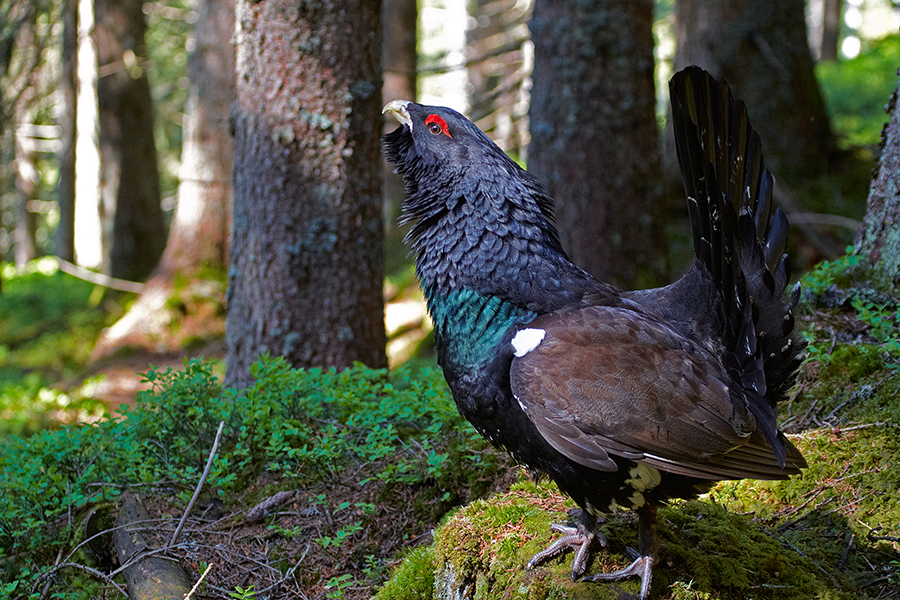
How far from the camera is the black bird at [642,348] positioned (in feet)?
8.59

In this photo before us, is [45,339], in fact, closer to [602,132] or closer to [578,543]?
[602,132]

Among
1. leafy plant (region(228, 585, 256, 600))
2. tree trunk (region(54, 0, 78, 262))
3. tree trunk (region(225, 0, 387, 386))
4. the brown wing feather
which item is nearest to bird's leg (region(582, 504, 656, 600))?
the brown wing feather

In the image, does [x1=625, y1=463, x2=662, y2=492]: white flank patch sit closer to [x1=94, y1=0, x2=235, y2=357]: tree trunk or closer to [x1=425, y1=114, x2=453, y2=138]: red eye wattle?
[x1=425, y1=114, x2=453, y2=138]: red eye wattle

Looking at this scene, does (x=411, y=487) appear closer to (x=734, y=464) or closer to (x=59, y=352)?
(x=734, y=464)

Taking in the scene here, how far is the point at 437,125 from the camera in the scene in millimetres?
3303

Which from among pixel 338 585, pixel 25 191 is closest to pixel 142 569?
pixel 338 585

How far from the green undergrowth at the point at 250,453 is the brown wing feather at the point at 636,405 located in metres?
1.31

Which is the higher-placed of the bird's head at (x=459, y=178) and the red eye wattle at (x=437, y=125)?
the red eye wattle at (x=437, y=125)

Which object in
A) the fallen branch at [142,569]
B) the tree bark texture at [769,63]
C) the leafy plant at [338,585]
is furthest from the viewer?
the tree bark texture at [769,63]

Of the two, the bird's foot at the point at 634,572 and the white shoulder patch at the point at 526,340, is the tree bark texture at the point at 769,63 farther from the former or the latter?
the bird's foot at the point at 634,572

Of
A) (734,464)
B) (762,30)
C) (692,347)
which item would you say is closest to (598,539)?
(734,464)

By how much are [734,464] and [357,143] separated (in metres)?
3.87

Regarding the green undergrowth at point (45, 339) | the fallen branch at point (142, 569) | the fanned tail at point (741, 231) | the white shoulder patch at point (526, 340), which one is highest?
the fanned tail at point (741, 231)

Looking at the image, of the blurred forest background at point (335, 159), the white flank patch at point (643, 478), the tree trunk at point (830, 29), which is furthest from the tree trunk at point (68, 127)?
the tree trunk at point (830, 29)
